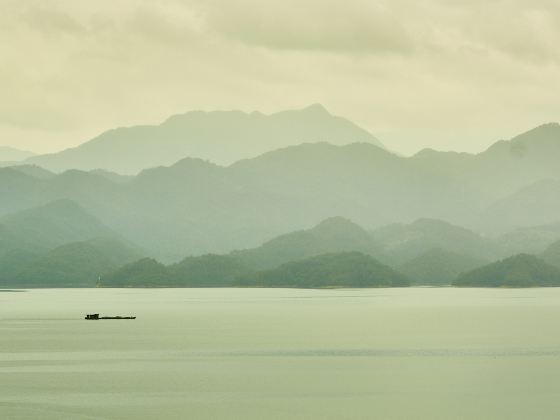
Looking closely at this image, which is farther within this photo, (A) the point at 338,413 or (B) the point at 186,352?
(B) the point at 186,352

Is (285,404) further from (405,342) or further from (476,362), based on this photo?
(405,342)

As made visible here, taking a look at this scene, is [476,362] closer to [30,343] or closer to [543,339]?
[543,339]

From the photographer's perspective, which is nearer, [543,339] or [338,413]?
[338,413]

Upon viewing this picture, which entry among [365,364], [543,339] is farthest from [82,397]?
[543,339]

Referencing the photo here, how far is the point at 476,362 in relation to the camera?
152750 mm

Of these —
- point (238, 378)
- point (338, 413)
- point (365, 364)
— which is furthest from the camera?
point (365, 364)

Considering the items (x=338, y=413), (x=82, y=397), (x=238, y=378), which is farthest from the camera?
(x=238, y=378)

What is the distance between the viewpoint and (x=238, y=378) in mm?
134250

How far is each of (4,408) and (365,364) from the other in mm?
57331

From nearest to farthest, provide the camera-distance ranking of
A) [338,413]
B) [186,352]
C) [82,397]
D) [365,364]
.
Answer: [338,413]
[82,397]
[365,364]
[186,352]

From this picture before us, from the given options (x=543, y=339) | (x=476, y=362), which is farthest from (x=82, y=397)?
(x=543, y=339)

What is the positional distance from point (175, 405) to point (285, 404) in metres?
10.8

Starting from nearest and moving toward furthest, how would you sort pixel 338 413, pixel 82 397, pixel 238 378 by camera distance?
pixel 338 413 < pixel 82 397 < pixel 238 378

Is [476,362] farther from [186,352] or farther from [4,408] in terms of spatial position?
[4,408]
